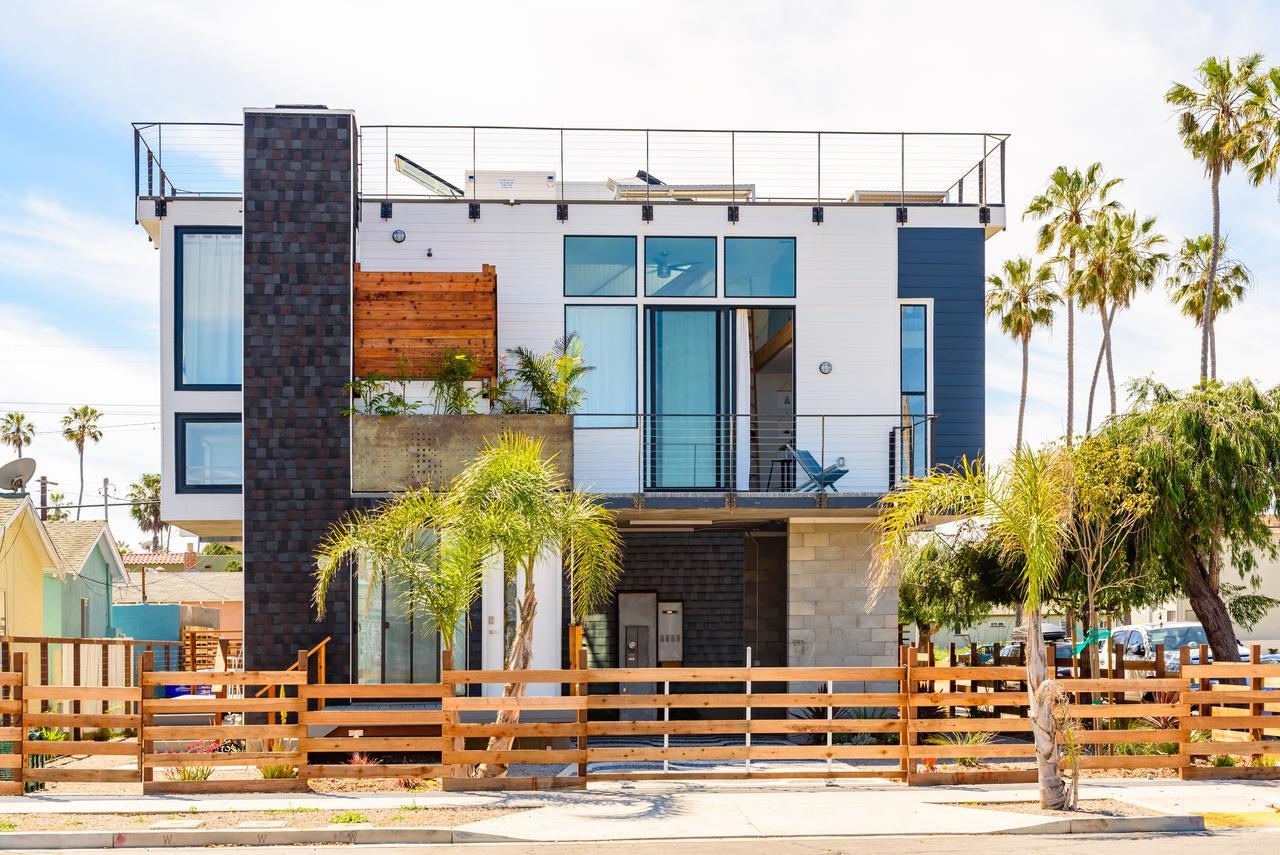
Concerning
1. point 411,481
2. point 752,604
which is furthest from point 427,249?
point 752,604

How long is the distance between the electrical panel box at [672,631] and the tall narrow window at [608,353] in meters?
4.92

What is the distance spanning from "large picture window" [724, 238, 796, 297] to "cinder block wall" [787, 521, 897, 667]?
346 cm

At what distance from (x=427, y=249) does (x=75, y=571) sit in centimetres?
1572

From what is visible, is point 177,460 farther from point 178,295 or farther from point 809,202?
point 809,202

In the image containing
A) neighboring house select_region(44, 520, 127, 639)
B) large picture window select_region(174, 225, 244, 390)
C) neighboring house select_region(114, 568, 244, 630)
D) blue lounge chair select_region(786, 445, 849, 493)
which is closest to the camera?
blue lounge chair select_region(786, 445, 849, 493)

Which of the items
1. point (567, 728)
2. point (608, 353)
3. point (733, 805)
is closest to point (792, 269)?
point (608, 353)

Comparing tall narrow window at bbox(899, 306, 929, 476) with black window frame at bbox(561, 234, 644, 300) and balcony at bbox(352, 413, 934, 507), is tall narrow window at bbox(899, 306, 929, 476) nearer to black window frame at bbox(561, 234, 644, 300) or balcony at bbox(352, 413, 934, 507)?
balcony at bbox(352, 413, 934, 507)

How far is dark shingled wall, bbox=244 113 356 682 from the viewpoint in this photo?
1648 cm

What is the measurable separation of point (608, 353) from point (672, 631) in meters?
5.84

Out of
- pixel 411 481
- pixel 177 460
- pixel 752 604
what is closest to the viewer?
pixel 411 481

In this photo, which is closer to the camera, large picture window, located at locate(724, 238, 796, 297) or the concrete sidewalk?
the concrete sidewalk

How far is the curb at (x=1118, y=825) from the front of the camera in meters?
10.8

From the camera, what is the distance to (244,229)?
55.5ft

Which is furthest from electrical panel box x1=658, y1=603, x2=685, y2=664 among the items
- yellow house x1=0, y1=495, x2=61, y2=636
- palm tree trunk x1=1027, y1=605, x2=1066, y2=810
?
yellow house x1=0, y1=495, x2=61, y2=636
